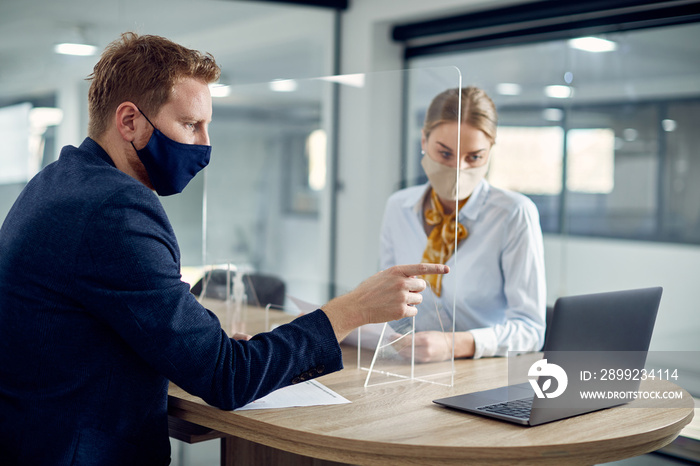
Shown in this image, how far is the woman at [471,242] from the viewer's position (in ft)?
6.48

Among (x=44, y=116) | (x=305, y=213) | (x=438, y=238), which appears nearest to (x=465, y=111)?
(x=438, y=238)

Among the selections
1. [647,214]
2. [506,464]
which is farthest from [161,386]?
[647,214]

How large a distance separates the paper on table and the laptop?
0.80ft

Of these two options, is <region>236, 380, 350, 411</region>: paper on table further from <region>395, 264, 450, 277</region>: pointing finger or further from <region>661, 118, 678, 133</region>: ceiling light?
<region>661, 118, 678, 133</region>: ceiling light

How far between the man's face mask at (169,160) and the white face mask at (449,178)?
2.17 feet

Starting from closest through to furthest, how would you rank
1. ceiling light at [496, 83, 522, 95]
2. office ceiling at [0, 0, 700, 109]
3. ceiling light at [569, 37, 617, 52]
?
office ceiling at [0, 0, 700, 109], ceiling light at [569, 37, 617, 52], ceiling light at [496, 83, 522, 95]

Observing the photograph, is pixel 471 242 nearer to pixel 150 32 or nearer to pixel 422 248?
pixel 422 248

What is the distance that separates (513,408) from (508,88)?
279cm

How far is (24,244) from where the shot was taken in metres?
1.42

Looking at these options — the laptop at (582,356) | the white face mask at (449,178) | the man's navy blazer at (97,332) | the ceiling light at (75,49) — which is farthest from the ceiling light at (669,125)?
the ceiling light at (75,49)

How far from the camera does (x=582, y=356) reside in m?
1.43

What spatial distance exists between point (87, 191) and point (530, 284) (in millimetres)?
1310

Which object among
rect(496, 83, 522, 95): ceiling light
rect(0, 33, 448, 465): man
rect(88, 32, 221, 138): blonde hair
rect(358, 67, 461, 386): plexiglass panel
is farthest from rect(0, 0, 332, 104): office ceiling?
rect(0, 33, 448, 465): man

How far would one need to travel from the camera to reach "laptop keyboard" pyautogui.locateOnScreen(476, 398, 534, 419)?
1477 millimetres
